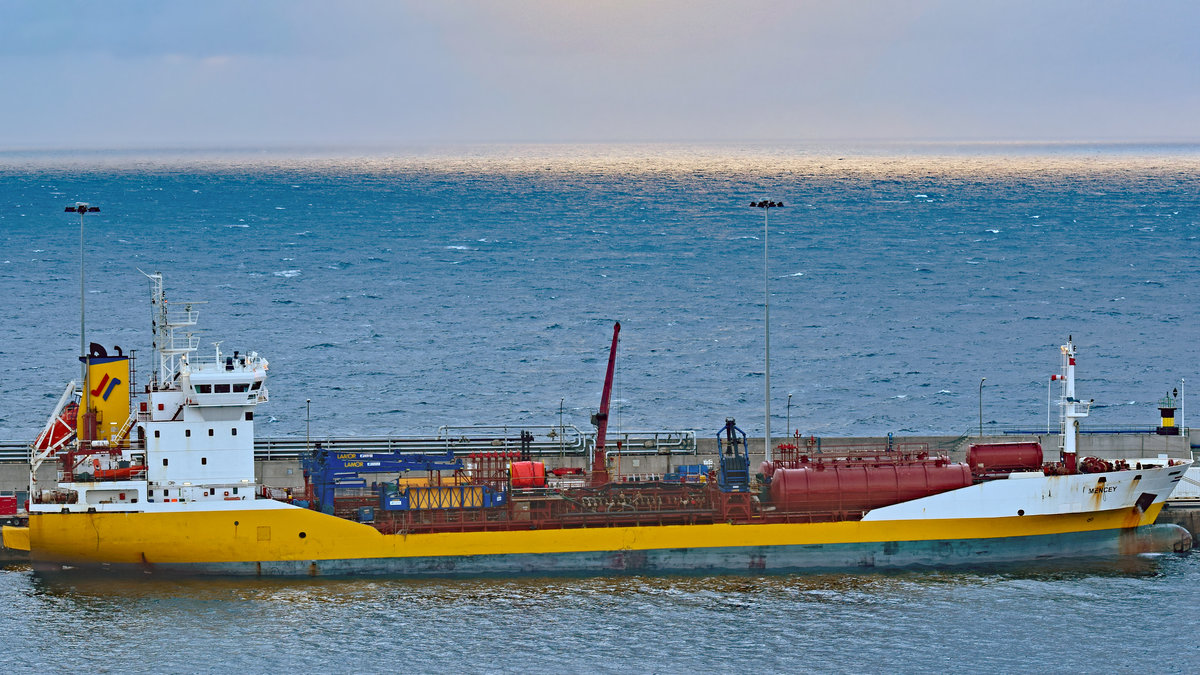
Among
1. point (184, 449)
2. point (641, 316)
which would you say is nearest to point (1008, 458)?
point (184, 449)

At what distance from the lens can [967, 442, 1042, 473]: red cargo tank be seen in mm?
58344

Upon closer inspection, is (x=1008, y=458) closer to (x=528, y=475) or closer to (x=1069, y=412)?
(x=1069, y=412)

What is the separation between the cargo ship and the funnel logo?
6cm

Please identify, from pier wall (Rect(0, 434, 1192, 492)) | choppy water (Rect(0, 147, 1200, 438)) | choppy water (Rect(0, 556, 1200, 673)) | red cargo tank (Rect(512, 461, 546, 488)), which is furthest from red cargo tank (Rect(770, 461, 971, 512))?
choppy water (Rect(0, 147, 1200, 438))

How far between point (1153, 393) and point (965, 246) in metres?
75.1

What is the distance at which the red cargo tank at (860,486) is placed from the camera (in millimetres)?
57156

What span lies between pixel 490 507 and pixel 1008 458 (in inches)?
786

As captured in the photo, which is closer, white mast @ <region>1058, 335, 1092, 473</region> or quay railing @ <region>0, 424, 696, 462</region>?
white mast @ <region>1058, 335, 1092, 473</region>

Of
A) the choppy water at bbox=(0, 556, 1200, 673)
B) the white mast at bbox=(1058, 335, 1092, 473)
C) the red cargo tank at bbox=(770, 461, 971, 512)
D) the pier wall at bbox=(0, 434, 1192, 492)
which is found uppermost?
the white mast at bbox=(1058, 335, 1092, 473)

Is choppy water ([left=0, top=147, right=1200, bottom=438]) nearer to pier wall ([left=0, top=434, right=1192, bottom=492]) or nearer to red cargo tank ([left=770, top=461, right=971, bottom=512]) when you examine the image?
pier wall ([left=0, top=434, right=1192, bottom=492])

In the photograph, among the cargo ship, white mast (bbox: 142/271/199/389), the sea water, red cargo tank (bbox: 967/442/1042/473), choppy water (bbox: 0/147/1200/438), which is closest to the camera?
the sea water

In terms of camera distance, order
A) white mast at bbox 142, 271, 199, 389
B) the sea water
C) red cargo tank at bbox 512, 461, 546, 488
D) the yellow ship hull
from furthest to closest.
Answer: red cargo tank at bbox 512, 461, 546, 488 → white mast at bbox 142, 271, 199, 389 → the yellow ship hull → the sea water

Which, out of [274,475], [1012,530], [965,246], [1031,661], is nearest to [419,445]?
[274,475]

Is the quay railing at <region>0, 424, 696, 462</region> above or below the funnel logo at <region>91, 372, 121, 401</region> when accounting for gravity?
below
